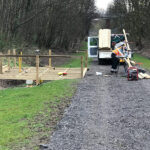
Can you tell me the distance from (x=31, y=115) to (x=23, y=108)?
0.98m

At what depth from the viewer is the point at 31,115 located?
763 centimetres

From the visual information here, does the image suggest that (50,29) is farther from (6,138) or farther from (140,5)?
(6,138)

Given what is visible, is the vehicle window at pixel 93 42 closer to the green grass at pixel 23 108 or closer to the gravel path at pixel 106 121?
the green grass at pixel 23 108

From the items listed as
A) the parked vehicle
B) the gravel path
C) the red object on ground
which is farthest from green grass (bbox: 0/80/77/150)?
the parked vehicle

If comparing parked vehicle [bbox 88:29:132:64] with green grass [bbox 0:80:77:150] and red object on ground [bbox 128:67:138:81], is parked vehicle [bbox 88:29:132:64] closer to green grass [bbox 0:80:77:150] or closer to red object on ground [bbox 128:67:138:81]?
red object on ground [bbox 128:67:138:81]

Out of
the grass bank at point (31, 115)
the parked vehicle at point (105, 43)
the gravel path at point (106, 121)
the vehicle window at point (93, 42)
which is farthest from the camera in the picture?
the vehicle window at point (93, 42)

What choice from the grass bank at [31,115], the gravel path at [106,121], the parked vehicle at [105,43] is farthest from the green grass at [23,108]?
the parked vehicle at [105,43]

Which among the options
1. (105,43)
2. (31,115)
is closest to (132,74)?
(31,115)

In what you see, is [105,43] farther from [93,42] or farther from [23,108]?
[23,108]

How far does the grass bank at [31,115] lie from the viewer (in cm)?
582

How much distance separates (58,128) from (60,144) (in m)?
0.97

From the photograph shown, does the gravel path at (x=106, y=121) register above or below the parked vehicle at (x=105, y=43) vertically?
below

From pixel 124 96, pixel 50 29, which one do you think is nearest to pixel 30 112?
pixel 124 96

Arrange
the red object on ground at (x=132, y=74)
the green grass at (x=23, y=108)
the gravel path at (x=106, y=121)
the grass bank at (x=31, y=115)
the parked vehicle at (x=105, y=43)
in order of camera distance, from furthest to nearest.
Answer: the parked vehicle at (x=105, y=43), the red object on ground at (x=132, y=74), the green grass at (x=23, y=108), the grass bank at (x=31, y=115), the gravel path at (x=106, y=121)
